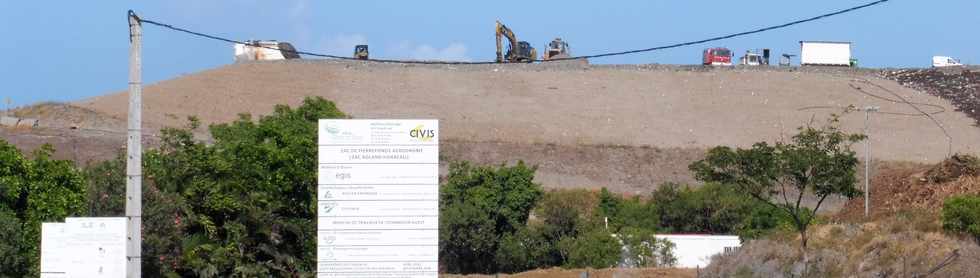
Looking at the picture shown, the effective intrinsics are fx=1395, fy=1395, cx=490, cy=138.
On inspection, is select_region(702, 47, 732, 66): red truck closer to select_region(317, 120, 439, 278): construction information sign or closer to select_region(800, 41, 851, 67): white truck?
select_region(800, 41, 851, 67): white truck

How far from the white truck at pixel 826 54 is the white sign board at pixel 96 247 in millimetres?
91082

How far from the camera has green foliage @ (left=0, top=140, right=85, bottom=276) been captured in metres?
34.9

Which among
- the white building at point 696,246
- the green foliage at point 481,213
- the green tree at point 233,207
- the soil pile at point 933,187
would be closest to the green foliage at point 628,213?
the green foliage at point 481,213

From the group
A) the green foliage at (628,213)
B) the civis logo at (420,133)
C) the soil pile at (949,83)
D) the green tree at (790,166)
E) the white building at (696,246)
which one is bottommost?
the white building at (696,246)

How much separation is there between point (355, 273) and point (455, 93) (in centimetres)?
7494

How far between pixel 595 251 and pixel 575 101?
4515 centimetres

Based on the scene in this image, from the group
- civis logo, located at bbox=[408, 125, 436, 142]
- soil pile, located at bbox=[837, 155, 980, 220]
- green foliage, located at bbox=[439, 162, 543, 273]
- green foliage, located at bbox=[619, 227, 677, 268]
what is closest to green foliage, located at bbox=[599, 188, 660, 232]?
green foliage, located at bbox=[439, 162, 543, 273]

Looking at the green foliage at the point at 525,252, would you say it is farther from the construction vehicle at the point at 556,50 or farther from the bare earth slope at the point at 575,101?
the construction vehicle at the point at 556,50

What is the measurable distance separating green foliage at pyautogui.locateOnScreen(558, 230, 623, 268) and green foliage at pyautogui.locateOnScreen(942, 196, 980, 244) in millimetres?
19103

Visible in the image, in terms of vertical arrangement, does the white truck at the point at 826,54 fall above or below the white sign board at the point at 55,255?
above

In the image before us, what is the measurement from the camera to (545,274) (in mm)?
43562

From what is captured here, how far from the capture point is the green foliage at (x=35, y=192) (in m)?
34.9

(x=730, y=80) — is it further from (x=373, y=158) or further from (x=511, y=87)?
(x=373, y=158)

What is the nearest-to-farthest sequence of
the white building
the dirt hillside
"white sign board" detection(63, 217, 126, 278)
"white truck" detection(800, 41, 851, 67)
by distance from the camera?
"white sign board" detection(63, 217, 126, 278) < the white building < the dirt hillside < "white truck" detection(800, 41, 851, 67)
